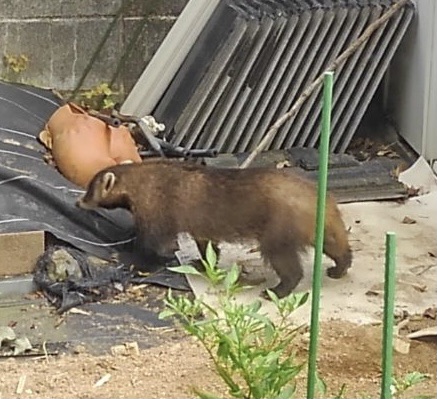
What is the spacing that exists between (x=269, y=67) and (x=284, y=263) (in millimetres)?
1978

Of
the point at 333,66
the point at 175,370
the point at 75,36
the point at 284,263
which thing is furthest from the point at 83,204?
the point at 75,36

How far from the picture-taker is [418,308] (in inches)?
194

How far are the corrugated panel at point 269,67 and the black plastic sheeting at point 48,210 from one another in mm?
1098

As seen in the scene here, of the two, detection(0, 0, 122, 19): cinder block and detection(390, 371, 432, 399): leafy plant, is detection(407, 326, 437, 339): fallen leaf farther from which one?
detection(0, 0, 122, 19): cinder block

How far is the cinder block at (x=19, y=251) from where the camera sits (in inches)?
204

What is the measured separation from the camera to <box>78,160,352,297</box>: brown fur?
4.99m

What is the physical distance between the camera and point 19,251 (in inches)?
204

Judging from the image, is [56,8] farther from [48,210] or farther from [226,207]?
[226,207]

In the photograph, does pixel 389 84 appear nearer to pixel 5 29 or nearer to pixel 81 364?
pixel 5 29

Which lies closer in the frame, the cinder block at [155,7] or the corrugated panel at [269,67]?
the corrugated panel at [269,67]

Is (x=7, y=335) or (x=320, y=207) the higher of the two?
(x=320, y=207)

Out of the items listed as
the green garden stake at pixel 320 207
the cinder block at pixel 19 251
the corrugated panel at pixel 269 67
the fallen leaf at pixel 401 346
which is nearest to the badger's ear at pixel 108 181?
the cinder block at pixel 19 251

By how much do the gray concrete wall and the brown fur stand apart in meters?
2.08

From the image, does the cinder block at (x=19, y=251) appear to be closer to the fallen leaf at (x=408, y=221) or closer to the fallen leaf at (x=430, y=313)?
the fallen leaf at (x=430, y=313)
